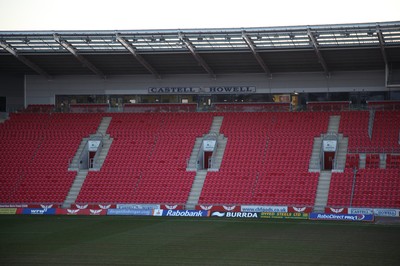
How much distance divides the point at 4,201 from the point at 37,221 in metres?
8.69

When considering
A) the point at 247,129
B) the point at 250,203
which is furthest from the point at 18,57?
the point at 250,203

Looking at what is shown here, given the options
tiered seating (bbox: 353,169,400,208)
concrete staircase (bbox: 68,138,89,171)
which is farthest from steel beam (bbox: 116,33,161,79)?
tiered seating (bbox: 353,169,400,208)

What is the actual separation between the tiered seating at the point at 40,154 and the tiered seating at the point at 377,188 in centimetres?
2155

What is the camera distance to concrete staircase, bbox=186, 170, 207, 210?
48.1m

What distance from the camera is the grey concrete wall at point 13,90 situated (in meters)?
64.8

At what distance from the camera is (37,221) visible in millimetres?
43406

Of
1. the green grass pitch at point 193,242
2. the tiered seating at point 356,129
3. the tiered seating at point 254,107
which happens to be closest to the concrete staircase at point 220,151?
the tiered seating at point 254,107

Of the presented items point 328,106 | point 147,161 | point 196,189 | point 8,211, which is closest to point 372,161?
point 328,106

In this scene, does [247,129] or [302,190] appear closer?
[302,190]

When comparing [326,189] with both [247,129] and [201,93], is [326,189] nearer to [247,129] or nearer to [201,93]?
[247,129]

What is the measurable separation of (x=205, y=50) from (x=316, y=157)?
12407 millimetres

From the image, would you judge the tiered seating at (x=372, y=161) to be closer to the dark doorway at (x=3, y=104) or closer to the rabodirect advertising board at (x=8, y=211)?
the rabodirect advertising board at (x=8, y=211)

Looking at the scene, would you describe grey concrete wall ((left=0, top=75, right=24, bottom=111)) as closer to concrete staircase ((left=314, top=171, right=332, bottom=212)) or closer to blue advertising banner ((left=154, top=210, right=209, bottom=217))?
blue advertising banner ((left=154, top=210, right=209, bottom=217))

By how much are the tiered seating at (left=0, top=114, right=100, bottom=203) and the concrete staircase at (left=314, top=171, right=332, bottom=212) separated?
1865 cm
